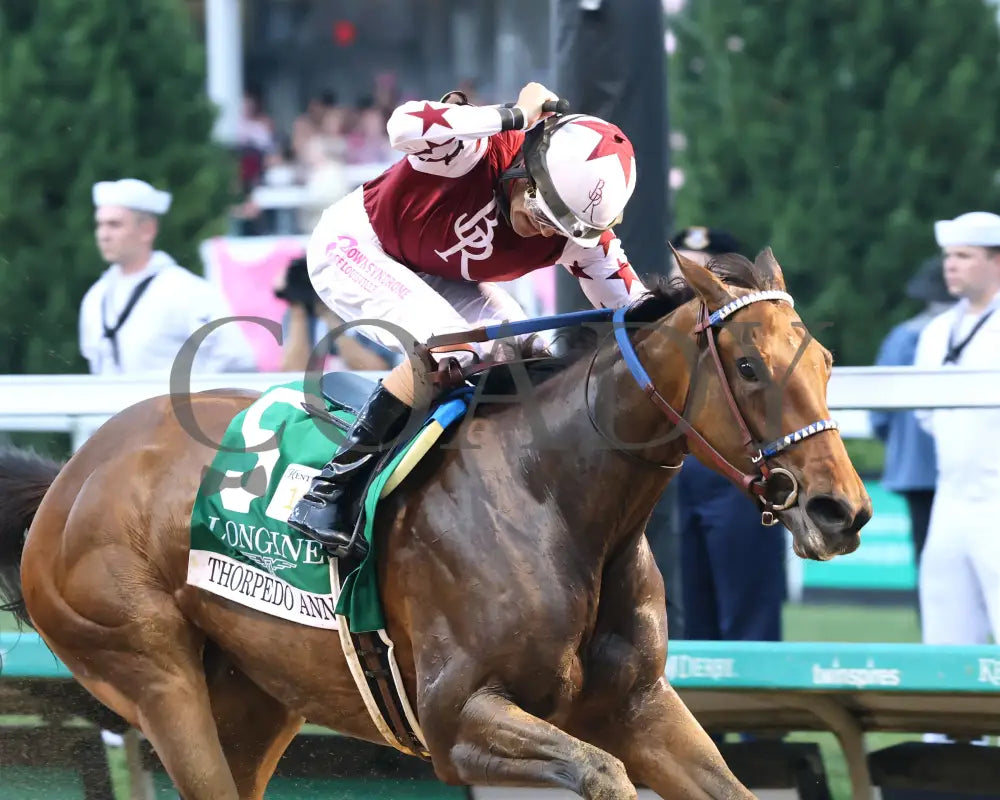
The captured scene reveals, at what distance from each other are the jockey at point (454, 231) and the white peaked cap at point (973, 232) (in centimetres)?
217

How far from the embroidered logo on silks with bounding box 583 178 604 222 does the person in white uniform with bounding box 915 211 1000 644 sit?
5.67ft

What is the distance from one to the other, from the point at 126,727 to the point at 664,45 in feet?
8.74

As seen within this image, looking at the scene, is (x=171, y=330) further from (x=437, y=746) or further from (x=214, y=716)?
(x=437, y=746)

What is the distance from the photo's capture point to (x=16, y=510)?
4.68 metres

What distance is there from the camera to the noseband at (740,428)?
3.40 metres

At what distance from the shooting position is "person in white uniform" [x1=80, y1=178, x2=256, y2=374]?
636 cm

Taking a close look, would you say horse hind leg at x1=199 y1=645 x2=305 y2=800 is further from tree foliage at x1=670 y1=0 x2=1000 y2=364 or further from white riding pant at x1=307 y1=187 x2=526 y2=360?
tree foliage at x1=670 y1=0 x2=1000 y2=364

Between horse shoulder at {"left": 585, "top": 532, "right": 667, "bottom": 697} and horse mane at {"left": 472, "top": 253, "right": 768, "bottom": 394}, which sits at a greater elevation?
horse mane at {"left": 472, "top": 253, "right": 768, "bottom": 394}

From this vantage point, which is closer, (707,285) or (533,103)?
(707,285)

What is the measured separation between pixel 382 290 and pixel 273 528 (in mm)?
649

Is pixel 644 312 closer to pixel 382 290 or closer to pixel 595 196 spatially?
pixel 595 196

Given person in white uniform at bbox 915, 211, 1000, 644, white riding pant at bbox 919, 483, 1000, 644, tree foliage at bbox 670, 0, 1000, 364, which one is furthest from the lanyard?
tree foliage at bbox 670, 0, 1000, 364

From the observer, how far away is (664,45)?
200 inches

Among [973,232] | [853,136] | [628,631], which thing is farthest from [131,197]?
[853,136]
